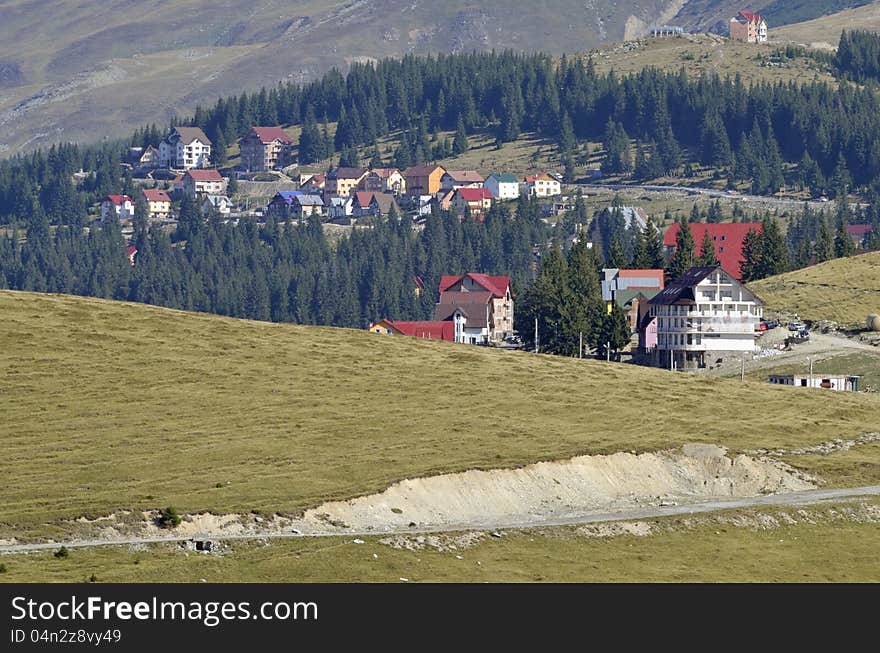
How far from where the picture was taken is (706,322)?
190125 millimetres

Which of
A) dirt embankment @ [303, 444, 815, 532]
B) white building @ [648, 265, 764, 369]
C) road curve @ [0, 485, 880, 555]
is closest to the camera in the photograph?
road curve @ [0, 485, 880, 555]

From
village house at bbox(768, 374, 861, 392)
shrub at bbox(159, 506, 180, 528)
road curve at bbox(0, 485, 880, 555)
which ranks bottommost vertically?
village house at bbox(768, 374, 861, 392)

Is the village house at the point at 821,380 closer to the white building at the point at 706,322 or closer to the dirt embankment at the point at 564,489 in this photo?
the white building at the point at 706,322

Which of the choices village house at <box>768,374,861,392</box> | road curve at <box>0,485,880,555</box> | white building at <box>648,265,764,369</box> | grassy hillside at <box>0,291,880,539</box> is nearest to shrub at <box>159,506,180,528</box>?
road curve at <box>0,485,880,555</box>

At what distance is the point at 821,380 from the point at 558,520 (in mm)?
78285

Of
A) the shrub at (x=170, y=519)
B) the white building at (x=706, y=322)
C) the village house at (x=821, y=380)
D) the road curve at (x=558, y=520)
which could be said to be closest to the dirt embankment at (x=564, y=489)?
the road curve at (x=558, y=520)

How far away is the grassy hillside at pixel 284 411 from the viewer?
84.2 m

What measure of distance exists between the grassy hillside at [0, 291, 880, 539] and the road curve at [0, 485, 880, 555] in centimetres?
270

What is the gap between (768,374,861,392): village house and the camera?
160 meters

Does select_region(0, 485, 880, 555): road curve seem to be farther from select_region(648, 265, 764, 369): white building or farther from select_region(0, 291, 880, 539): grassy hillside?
select_region(648, 265, 764, 369): white building

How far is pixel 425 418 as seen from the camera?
103062 millimetres
